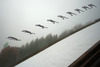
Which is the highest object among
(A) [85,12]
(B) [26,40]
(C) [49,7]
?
(C) [49,7]

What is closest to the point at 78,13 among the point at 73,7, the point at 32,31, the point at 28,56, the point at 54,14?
the point at 73,7

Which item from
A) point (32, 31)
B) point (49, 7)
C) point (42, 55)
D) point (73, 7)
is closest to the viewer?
point (42, 55)

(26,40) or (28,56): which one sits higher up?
(26,40)

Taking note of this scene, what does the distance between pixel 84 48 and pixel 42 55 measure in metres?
0.75

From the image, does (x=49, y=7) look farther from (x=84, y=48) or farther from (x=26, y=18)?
(x=84, y=48)

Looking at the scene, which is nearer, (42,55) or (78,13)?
(42,55)

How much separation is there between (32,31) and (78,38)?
0.92 meters

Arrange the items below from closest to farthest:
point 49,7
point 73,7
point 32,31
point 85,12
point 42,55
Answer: point 42,55 < point 32,31 < point 49,7 < point 73,7 < point 85,12

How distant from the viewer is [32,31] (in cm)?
278

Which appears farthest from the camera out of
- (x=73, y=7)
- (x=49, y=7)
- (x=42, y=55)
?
(x=73, y=7)

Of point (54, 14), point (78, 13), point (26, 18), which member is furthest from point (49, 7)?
point (78, 13)

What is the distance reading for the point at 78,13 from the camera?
11.3 ft

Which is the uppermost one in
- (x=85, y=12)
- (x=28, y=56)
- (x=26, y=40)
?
(x=85, y=12)

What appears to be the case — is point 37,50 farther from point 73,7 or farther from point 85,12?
point 85,12
